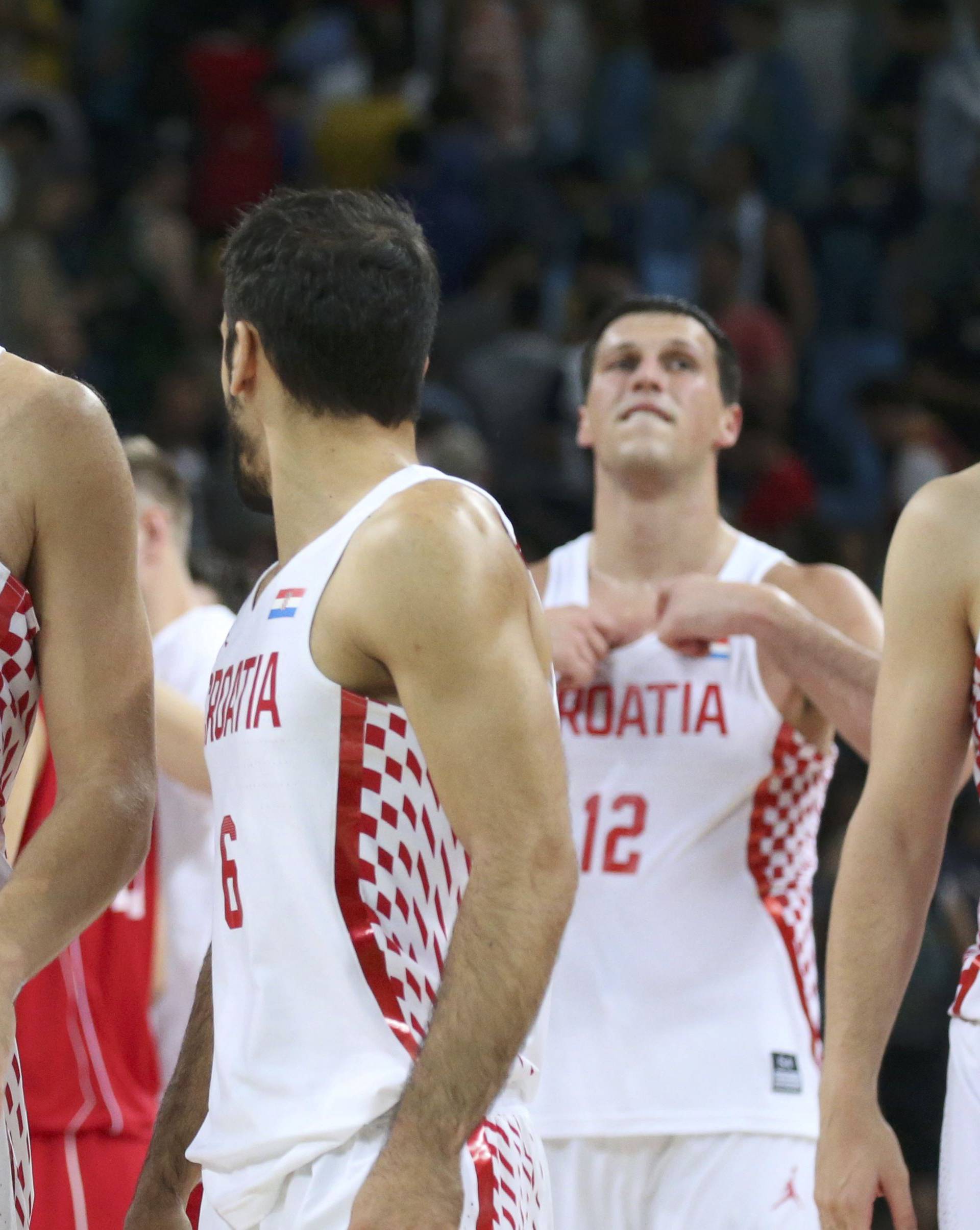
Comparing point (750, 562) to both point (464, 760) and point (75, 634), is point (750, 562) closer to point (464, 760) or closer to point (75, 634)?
point (75, 634)

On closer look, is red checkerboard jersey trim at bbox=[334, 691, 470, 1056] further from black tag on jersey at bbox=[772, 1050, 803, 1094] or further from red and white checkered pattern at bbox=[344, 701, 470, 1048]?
black tag on jersey at bbox=[772, 1050, 803, 1094]

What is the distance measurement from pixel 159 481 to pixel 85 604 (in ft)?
8.61

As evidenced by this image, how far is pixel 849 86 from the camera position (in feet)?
35.1

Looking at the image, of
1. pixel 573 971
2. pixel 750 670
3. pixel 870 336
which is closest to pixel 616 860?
pixel 573 971

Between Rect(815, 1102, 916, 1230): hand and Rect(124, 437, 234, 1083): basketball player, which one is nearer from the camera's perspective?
Rect(815, 1102, 916, 1230): hand

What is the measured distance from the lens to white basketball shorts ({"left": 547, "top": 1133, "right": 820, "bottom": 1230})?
391cm

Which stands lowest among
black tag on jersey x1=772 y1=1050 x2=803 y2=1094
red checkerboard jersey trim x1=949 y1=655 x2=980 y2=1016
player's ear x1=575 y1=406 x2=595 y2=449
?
black tag on jersey x1=772 y1=1050 x2=803 y2=1094

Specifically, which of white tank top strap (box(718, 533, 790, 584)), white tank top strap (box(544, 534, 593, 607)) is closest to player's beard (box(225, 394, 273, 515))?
white tank top strap (box(544, 534, 593, 607))

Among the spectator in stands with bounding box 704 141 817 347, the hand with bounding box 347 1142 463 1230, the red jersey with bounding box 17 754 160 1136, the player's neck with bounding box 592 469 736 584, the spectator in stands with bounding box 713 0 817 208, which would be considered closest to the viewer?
the hand with bounding box 347 1142 463 1230

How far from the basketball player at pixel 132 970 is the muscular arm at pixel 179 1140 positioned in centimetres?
98

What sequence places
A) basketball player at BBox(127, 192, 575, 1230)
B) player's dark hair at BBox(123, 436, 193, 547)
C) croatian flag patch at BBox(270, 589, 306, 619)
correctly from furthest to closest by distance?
player's dark hair at BBox(123, 436, 193, 547) < croatian flag patch at BBox(270, 589, 306, 619) < basketball player at BBox(127, 192, 575, 1230)

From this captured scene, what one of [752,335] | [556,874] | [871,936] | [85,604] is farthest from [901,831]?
[752,335]

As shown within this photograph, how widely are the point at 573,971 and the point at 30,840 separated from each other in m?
1.93

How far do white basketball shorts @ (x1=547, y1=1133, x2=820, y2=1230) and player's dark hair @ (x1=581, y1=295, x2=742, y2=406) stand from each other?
178cm
